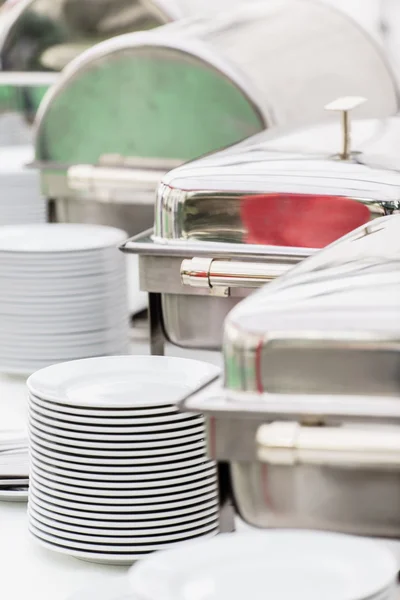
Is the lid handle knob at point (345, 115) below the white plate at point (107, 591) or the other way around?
the other way around

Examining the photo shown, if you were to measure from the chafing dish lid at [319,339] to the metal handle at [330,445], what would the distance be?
24 mm

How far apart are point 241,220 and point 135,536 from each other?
1.26 ft

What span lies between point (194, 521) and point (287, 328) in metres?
0.28

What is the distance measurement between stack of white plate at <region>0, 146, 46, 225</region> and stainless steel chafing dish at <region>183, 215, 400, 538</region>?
1172 millimetres

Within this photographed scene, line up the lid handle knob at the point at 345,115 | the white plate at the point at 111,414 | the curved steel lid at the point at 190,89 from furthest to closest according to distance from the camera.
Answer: the curved steel lid at the point at 190,89
the lid handle knob at the point at 345,115
the white plate at the point at 111,414

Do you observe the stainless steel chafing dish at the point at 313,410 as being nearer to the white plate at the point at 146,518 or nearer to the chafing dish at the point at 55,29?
the white plate at the point at 146,518

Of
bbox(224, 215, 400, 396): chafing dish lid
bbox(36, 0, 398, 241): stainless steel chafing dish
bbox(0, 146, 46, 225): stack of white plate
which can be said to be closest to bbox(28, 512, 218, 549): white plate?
bbox(224, 215, 400, 396): chafing dish lid

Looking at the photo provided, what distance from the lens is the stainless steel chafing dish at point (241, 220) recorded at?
1115 mm

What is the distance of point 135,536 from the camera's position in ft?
2.93

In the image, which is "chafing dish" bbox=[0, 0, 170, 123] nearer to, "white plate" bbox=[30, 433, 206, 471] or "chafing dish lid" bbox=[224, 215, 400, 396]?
"white plate" bbox=[30, 433, 206, 471]

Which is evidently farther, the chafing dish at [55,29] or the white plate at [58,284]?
the chafing dish at [55,29]

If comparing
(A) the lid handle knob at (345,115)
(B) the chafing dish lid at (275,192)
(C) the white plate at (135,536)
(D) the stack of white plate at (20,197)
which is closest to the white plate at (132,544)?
(C) the white plate at (135,536)

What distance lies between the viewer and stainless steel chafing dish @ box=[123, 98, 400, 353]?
1115 millimetres

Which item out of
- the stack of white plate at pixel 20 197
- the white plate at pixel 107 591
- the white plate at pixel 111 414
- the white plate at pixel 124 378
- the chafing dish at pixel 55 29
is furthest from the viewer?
the chafing dish at pixel 55 29
